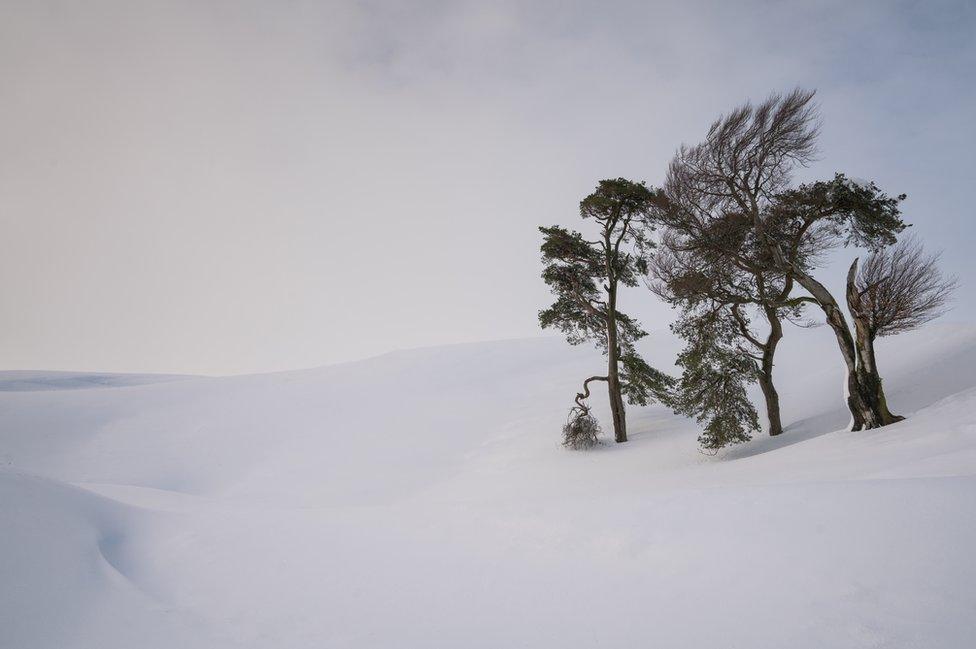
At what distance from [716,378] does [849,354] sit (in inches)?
118

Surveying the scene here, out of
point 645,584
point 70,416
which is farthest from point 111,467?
point 645,584

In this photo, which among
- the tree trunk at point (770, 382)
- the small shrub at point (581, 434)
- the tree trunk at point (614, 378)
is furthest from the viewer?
the tree trunk at point (614, 378)

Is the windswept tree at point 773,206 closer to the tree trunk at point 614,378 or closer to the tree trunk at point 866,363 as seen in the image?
the tree trunk at point 866,363

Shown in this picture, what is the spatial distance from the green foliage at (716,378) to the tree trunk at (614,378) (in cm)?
250

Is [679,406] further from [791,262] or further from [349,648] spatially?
[349,648]

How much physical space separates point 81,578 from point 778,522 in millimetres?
7206

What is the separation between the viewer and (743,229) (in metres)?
11.5

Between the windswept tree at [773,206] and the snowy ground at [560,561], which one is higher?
the windswept tree at [773,206]

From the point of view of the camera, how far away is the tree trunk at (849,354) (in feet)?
31.2

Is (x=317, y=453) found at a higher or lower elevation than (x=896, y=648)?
higher

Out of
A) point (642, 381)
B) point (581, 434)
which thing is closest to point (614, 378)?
point (642, 381)

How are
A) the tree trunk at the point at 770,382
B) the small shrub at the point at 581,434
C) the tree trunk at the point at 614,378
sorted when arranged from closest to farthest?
1. the tree trunk at the point at 770,382
2. the small shrub at the point at 581,434
3. the tree trunk at the point at 614,378

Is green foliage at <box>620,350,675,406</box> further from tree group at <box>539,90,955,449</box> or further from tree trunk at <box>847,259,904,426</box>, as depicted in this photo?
tree trunk at <box>847,259,904,426</box>

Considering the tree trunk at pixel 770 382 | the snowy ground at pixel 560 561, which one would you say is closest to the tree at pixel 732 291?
the tree trunk at pixel 770 382
